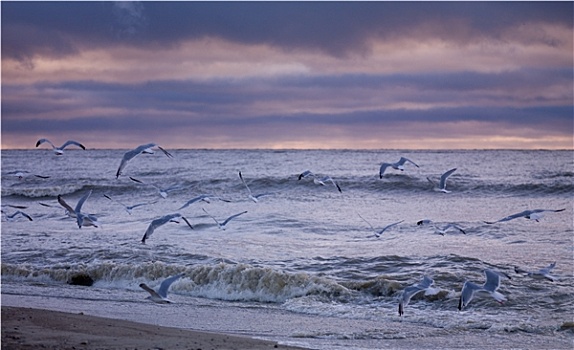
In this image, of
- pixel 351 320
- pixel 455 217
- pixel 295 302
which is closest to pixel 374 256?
pixel 295 302

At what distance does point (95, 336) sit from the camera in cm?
747

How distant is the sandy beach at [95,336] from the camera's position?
7.00 meters

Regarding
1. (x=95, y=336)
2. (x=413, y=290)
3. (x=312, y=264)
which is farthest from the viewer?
(x=312, y=264)

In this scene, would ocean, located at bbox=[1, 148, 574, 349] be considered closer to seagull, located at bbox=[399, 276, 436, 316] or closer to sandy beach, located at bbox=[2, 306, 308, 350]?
seagull, located at bbox=[399, 276, 436, 316]

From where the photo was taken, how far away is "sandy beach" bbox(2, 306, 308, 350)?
700cm

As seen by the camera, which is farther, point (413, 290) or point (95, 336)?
point (413, 290)

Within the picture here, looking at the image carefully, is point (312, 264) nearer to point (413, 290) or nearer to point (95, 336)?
point (413, 290)

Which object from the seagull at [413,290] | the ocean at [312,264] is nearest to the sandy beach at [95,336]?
the ocean at [312,264]

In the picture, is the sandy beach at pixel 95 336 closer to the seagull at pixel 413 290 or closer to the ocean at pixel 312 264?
the ocean at pixel 312 264

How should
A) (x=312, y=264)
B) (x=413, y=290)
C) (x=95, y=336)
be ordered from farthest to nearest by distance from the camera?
(x=312, y=264), (x=413, y=290), (x=95, y=336)

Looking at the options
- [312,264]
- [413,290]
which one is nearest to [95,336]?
[413,290]

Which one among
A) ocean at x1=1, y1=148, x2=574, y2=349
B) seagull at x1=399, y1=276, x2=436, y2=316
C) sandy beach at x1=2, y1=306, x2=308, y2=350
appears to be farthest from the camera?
ocean at x1=1, y1=148, x2=574, y2=349

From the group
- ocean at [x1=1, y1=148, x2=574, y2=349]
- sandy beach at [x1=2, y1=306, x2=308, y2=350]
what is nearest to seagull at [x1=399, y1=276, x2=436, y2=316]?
ocean at [x1=1, y1=148, x2=574, y2=349]

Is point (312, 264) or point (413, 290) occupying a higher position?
point (413, 290)
